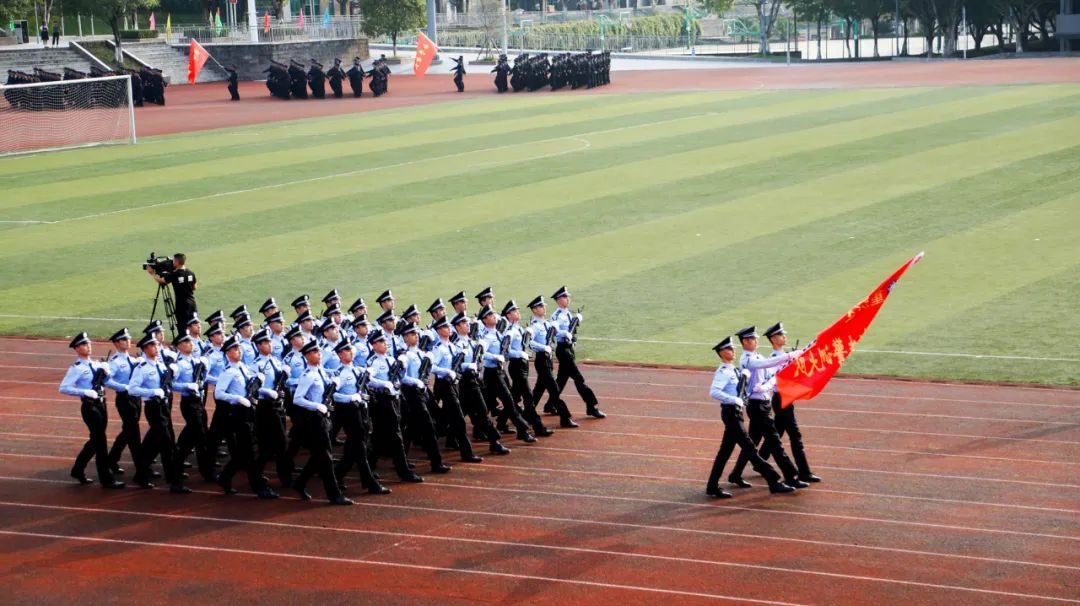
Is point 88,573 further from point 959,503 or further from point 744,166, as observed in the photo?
point 744,166

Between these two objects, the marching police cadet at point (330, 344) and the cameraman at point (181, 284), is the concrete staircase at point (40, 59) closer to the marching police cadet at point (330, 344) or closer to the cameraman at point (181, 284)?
the cameraman at point (181, 284)

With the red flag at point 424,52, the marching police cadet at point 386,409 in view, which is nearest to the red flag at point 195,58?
the red flag at point 424,52

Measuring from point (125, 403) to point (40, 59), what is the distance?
4999 cm

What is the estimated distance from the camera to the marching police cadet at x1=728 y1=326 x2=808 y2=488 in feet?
40.3

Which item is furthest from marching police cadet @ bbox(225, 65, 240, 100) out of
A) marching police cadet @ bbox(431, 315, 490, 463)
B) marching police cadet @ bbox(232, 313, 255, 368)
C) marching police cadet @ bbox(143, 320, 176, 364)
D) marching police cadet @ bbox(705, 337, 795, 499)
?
marching police cadet @ bbox(705, 337, 795, 499)

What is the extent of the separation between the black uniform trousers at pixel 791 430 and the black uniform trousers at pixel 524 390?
2.51 m

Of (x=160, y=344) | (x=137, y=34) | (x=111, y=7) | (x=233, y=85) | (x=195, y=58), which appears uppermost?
(x=111, y=7)

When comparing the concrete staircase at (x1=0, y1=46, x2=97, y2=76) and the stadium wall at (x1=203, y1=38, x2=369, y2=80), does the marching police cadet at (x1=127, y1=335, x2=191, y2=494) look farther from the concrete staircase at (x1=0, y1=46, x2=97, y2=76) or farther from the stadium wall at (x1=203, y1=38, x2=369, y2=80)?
the stadium wall at (x1=203, y1=38, x2=369, y2=80)

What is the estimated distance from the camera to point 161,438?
42.1 ft

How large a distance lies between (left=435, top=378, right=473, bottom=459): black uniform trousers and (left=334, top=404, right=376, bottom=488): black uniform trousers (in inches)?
42.8

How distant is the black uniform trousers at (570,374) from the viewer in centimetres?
1468

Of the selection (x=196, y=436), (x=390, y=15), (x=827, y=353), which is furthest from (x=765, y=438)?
(x=390, y=15)

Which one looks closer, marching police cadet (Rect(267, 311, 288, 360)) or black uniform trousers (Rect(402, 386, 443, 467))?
Answer: black uniform trousers (Rect(402, 386, 443, 467))

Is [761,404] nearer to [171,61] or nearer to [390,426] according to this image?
[390,426]
